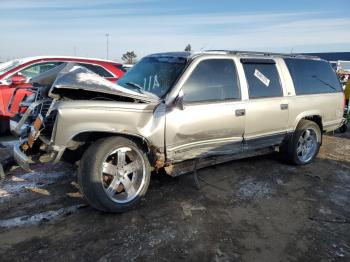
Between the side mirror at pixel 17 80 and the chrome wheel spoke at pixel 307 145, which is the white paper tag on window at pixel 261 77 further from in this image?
the side mirror at pixel 17 80

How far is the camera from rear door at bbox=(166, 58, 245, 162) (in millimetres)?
4484

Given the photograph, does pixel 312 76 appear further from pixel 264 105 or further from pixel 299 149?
pixel 264 105

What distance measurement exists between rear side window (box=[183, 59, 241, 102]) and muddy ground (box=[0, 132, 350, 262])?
1.27 meters

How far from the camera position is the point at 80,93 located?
4.01 metres

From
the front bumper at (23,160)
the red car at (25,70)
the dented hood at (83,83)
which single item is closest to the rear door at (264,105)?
the dented hood at (83,83)

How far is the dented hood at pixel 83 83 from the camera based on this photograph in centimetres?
373

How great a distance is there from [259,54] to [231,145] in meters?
1.56

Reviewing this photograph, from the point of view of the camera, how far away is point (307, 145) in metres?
6.49

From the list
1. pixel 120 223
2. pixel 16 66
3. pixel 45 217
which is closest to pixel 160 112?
pixel 120 223

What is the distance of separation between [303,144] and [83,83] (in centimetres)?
419

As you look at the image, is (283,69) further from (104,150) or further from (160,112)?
(104,150)

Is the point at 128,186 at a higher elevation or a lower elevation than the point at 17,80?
lower

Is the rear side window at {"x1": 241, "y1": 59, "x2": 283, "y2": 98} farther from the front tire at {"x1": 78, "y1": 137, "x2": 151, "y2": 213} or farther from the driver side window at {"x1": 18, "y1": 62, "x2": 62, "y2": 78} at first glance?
the driver side window at {"x1": 18, "y1": 62, "x2": 62, "y2": 78}

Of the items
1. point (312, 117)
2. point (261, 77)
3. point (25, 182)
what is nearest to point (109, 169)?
point (25, 182)
